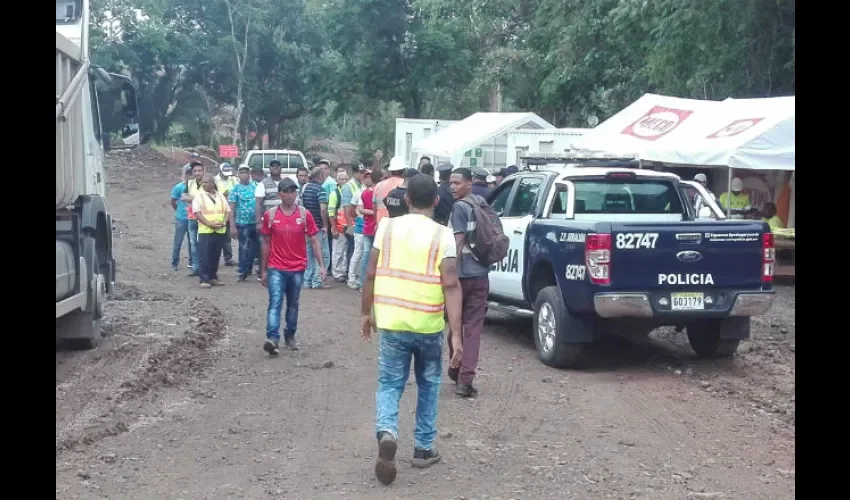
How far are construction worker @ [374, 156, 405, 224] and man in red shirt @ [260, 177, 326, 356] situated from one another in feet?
10.5

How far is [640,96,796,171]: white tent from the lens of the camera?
15664 mm

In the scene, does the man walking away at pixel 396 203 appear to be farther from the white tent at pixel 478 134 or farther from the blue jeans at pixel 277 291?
the white tent at pixel 478 134

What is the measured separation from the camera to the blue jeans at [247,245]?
1700cm

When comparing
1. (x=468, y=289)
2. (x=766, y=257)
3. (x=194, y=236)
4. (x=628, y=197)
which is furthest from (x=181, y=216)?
(x=766, y=257)

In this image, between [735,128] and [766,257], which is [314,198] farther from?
[766,257]

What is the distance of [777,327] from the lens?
13117 mm

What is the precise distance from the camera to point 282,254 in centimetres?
1068

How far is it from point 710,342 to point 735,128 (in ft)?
21.6

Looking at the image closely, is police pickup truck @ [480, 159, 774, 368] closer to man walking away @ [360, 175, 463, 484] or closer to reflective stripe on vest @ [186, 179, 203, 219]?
man walking away @ [360, 175, 463, 484]

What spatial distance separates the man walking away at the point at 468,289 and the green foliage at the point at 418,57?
40.6 feet

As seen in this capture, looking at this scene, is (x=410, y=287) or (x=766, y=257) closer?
(x=410, y=287)

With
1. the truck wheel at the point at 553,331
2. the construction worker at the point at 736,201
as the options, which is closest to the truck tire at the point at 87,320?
the truck wheel at the point at 553,331

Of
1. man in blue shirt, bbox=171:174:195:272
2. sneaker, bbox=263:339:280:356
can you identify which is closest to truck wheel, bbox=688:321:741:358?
sneaker, bbox=263:339:280:356
